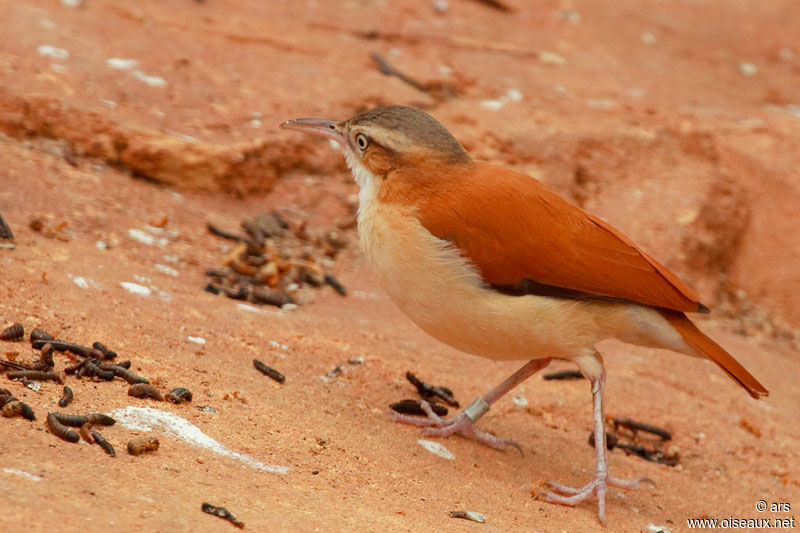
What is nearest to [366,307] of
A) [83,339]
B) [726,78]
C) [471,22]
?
[83,339]

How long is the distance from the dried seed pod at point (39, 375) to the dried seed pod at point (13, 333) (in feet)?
1.30

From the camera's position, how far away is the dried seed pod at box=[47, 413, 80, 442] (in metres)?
4.11

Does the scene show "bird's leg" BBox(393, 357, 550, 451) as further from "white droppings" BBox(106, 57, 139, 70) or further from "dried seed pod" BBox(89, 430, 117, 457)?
"white droppings" BBox(106, 57, 139, 70)

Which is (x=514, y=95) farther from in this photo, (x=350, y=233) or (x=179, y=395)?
(x=179, y=395)

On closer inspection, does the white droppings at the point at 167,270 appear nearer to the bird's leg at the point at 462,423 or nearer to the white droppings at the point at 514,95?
the bird's leg at the point at 462,423

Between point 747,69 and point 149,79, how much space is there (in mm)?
7842

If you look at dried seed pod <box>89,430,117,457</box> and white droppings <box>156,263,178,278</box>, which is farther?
white droppings <box>156,263,178,278</box>

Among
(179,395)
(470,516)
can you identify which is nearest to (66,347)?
(179,395)

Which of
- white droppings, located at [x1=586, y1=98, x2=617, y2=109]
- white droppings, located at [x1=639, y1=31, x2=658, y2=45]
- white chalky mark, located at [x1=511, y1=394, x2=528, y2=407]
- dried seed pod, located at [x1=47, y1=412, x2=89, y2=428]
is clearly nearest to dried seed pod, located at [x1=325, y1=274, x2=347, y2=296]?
white chalky mark, located at [x1=511, y1=394, x2=528, y2=407]

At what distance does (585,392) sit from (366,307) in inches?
72.1

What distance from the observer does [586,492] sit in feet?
17.4

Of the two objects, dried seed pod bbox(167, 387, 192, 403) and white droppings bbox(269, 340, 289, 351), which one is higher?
dried seed pod bbox(167, 387, 192, 403)

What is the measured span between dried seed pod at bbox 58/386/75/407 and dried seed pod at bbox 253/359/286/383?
51.2 inches

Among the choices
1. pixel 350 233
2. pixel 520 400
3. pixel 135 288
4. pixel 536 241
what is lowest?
pixel 520 400
